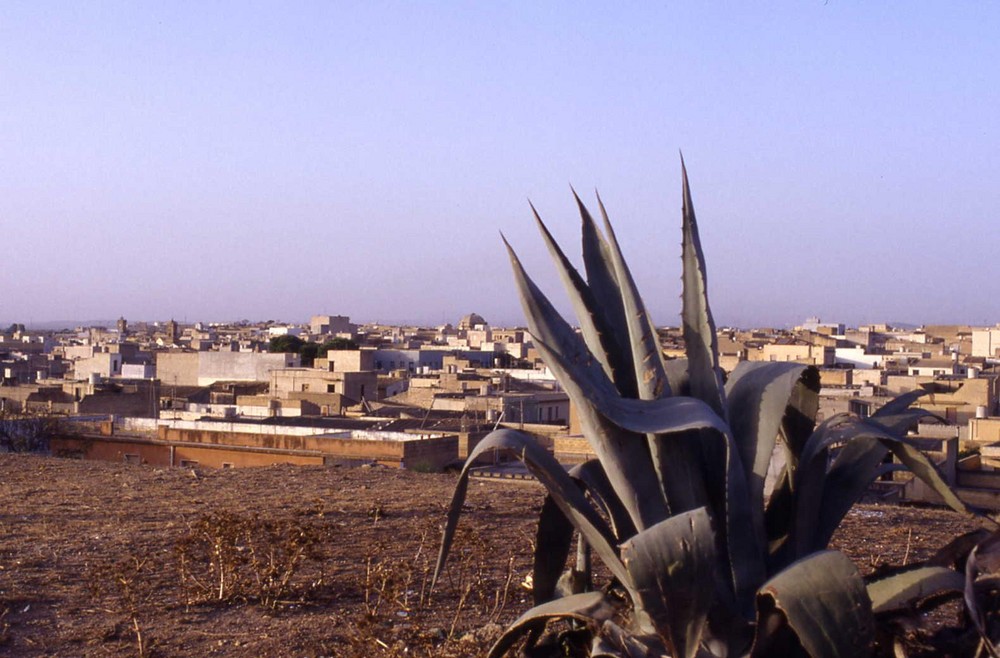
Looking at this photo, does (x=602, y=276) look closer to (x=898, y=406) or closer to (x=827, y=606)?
(x=898, y=406)

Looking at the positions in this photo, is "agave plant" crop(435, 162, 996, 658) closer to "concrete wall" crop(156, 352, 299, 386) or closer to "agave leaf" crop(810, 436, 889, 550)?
"agave leaf" crop(810, 436, 889, 550)

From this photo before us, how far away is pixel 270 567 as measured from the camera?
4.09 meters

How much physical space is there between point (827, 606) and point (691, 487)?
1.54 feet

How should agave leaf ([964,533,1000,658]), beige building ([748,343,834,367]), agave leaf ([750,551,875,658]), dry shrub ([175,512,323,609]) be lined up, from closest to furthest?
1. agave leaf ([750,551,875,658])
2. agave leaf ([964,533,1000,658])
3. dry shrub ([175,512,323,609])
4. beige building ([748,343,834,367])

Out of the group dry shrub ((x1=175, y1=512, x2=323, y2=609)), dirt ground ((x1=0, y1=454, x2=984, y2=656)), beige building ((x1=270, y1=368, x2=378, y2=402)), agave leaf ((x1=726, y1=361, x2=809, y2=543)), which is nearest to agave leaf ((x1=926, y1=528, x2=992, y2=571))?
agave leaf ((x1=726, y1=361, x2=809, y2=543))

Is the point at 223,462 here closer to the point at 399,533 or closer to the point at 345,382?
the point at 399,533

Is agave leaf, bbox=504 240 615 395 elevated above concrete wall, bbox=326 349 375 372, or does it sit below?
above

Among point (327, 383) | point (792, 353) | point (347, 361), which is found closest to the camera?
point (327, 383)

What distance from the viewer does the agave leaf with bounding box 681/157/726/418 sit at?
2.67 metres

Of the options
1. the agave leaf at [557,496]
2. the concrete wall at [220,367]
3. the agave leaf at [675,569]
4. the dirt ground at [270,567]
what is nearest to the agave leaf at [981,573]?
the agave leaf at [675,569]

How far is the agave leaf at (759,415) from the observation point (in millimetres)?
2578

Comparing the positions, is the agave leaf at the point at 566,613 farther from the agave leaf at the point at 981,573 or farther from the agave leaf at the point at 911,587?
the agave leaf at the point at 981,573

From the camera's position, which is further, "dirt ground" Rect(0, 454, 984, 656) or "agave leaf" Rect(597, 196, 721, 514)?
"dirt ground" Rect(0, 454, 984, 656)

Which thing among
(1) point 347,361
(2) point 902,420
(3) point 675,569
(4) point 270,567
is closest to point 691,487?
(3) point 675,569
